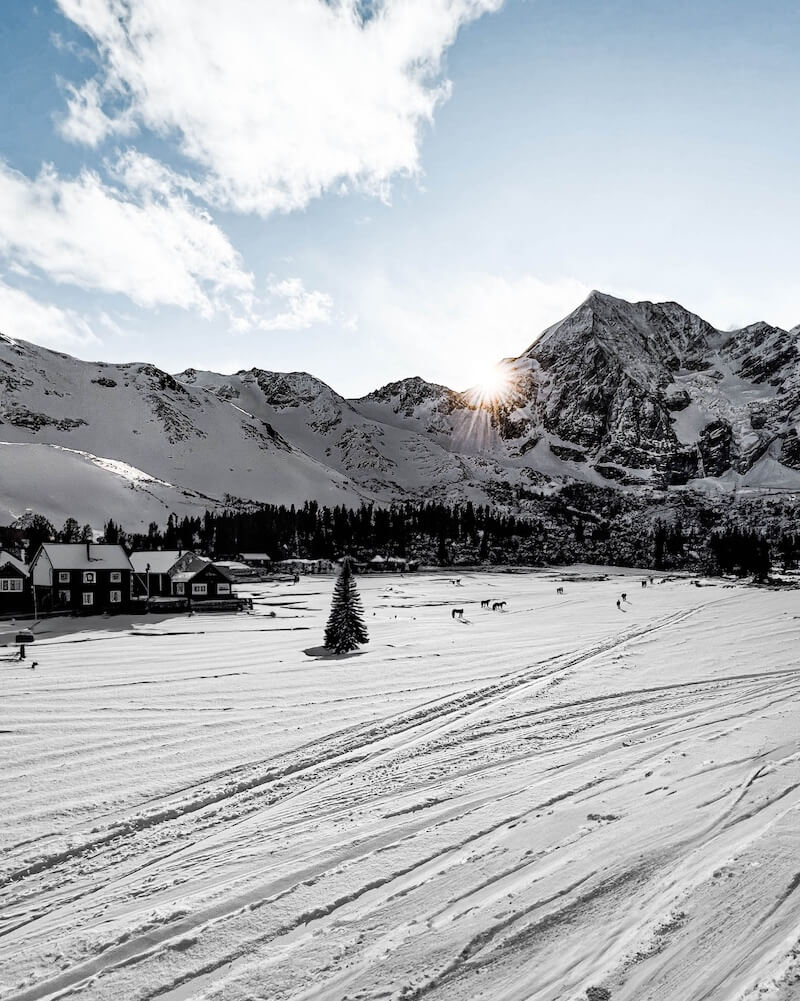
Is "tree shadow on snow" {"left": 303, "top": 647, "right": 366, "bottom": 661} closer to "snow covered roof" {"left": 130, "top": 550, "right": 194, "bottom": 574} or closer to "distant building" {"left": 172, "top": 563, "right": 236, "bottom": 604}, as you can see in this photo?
"distant building" {"left": 172, "top": 563, "right": 236, "bottom": 604}

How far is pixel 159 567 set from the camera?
5634 cm

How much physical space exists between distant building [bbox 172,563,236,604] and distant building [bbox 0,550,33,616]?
12.2 meters

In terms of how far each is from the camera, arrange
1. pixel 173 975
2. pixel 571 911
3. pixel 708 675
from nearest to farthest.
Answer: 1. pixel 173 975
2. pixel 571 911
3. pixel 708 675

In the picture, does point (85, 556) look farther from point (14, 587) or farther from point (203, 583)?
point (203, 583)

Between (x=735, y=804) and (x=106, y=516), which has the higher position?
(x=106, y=516)

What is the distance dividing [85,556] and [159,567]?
26.3 ft

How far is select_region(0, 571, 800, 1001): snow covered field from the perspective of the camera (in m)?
6.79

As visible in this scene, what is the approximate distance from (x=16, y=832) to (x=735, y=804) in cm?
1366

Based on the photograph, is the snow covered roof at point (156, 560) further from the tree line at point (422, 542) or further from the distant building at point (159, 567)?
the tree line at point (422, 542)

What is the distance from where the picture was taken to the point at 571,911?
779cm

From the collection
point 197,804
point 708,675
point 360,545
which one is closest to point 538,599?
point 708,675

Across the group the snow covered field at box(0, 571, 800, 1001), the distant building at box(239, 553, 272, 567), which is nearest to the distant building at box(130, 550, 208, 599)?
the snow covered field at box(0, 571, 800, 1001)

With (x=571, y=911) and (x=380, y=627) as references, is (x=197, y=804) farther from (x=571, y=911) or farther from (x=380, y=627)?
(x=380, y=627)

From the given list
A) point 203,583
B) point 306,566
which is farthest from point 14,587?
point 306,566
